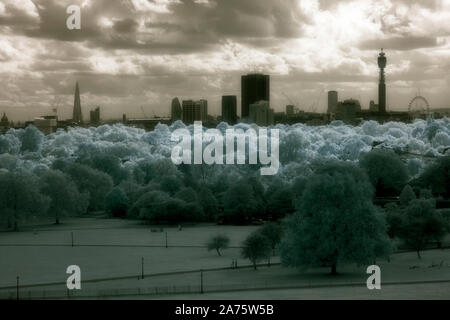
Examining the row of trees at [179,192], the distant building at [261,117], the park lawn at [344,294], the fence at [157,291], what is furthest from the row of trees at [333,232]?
the distant building at [261,117]

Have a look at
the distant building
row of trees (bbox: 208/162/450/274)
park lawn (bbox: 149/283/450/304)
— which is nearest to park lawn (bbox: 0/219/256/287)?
row of trees (bbox: 208/162/450/274)

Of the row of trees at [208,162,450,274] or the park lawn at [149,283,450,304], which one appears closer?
the park lawn at [149,283,450,304]

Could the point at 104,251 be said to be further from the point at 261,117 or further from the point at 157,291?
the point at 261,117

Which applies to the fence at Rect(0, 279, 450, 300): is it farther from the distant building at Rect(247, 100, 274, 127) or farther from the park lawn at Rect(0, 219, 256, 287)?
the distant building at Rect(247, 100, 274, 127)

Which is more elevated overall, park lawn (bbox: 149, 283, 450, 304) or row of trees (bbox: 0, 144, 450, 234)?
row of trees (bbox: 0, 144, 450, 234)

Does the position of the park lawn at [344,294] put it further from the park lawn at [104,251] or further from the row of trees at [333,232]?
the park lawn at [104,251]

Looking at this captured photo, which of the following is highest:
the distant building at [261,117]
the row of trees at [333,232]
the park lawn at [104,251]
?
the distant building at [261,117]

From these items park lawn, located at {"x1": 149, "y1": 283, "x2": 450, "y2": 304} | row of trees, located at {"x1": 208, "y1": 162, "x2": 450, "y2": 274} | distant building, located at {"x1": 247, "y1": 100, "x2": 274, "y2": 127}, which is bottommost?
park lawn, located at {"x1": 149, "y1": 283, "x2": 450, "y2": 304}

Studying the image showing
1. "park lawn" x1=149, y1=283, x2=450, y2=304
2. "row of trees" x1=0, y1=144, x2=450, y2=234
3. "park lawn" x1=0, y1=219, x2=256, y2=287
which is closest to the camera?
"park lawn" x1=149, y1=283, x2=450, y2=304
